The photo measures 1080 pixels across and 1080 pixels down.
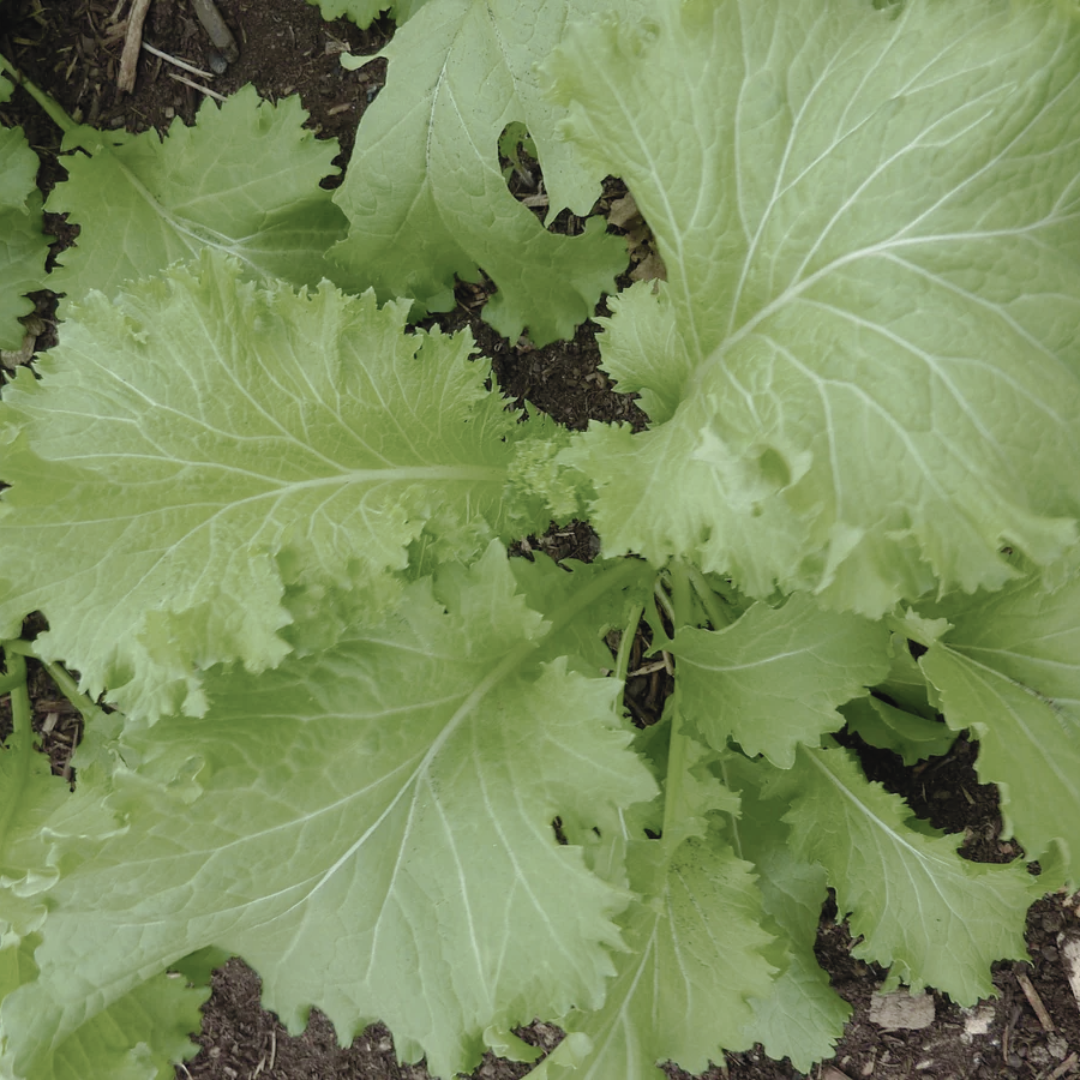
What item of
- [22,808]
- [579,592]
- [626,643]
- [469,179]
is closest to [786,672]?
[579,592]

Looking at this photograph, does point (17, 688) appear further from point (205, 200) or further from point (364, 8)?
point (364, 8)

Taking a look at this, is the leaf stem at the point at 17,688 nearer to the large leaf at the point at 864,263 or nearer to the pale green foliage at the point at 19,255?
the pale green foliage at the point at 19,255

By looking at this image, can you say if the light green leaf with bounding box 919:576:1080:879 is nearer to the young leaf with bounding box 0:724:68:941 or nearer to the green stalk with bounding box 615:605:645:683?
the green stalk with bounding box 615:605:645:683

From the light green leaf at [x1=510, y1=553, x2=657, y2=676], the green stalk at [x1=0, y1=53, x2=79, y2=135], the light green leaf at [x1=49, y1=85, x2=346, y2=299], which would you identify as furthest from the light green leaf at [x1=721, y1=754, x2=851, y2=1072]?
the green stalk at [x1=0, y1=53, x2=79, y2=135]

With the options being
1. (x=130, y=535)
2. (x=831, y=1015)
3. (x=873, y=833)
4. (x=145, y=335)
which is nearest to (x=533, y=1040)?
(x=831, y=1015)

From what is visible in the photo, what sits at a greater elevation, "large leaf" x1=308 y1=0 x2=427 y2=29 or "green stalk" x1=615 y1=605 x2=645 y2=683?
"large leaf" x1=308 y1=0 x2=427 y2=29

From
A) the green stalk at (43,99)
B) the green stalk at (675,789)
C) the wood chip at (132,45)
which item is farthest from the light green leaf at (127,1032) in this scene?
the wood chip at (132,45)
